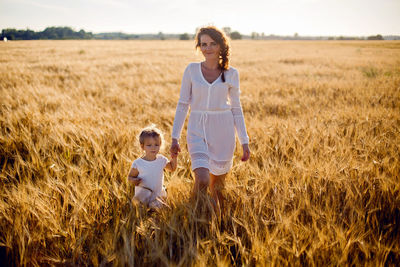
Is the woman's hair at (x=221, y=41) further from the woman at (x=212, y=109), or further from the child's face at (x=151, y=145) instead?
the child's face at (x=151, y=145)

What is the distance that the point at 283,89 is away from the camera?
5777 millimetres

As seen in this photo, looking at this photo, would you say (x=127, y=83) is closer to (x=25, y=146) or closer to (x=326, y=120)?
(x=25, y=146)

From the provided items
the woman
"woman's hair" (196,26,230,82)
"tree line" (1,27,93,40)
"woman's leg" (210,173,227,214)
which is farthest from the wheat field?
"tree line" (1,27,93,40)

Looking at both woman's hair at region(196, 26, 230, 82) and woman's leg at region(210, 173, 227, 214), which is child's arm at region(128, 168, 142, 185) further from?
woman's hair at region(196, 26, 230, 82)

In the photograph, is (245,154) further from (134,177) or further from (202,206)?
(134,177)

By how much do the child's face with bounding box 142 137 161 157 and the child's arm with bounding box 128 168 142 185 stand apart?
152 mm

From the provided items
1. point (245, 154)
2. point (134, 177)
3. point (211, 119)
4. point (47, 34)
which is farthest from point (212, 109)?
point (47, 34)

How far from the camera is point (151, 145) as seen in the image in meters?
1.65

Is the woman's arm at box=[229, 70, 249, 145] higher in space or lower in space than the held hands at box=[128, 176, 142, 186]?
higher

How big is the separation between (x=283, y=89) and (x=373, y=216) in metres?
4.79

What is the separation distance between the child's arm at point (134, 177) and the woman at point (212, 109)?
1.00 ft

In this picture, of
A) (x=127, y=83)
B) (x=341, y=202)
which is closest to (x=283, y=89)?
(x=127, y=83)

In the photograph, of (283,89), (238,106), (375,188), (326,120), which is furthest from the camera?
(283,89)

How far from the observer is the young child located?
1627 mm
